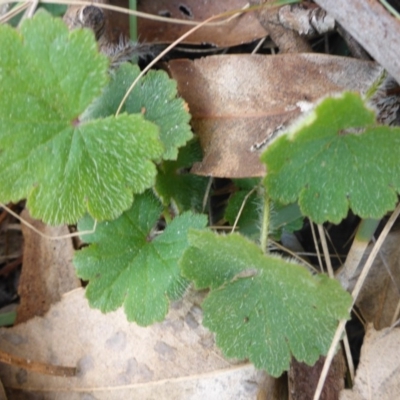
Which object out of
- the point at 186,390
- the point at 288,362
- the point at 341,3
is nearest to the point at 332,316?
the point at 288,362

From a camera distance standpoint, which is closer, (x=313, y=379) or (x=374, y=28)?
(x=374, y=28)

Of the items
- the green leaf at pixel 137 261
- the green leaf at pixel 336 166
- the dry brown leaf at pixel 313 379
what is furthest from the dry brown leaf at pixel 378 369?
the green leaf at pixel 137 261

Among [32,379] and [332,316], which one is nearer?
[332,316]

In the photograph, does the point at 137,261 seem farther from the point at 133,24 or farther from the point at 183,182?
the point at 133,24

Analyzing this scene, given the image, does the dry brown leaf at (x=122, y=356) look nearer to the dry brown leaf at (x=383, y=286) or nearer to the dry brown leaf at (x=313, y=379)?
the dry brown leaf at (x=313, y=379)

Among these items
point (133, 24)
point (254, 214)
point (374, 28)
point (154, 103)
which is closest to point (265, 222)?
point (254, 214)

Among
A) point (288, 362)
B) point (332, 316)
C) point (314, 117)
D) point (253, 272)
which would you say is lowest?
point (288, 362)

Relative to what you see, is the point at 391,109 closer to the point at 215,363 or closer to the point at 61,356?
the point at 215,363
